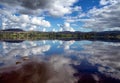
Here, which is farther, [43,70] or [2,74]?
[43,70]

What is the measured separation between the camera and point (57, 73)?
72.1 feet

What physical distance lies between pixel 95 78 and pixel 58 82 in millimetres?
4389

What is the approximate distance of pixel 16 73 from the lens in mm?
21922

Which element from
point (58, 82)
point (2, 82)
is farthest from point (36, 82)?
point (2, 82)

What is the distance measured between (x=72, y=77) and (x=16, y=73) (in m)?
7.01

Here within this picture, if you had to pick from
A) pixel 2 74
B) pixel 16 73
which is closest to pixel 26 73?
pixel 16 73

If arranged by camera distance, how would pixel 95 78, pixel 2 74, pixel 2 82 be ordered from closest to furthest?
pixel 2 82, pixel 95 78, pixel 2 74

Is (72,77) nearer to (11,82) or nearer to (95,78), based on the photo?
(95,78)

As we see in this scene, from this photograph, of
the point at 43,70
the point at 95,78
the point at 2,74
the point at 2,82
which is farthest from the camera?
the point at 43,70

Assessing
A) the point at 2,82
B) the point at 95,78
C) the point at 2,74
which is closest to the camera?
the point at 2,82

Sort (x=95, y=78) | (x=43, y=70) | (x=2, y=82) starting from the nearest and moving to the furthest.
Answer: (x=2, y=82), (x=95, y=78), (x=43, y=70)

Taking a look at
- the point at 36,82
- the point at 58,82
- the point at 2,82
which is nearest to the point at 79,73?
the point at 58,82

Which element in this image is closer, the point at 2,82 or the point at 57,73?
the point at 2,82

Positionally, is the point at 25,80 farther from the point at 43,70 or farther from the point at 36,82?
the point at 43,70
